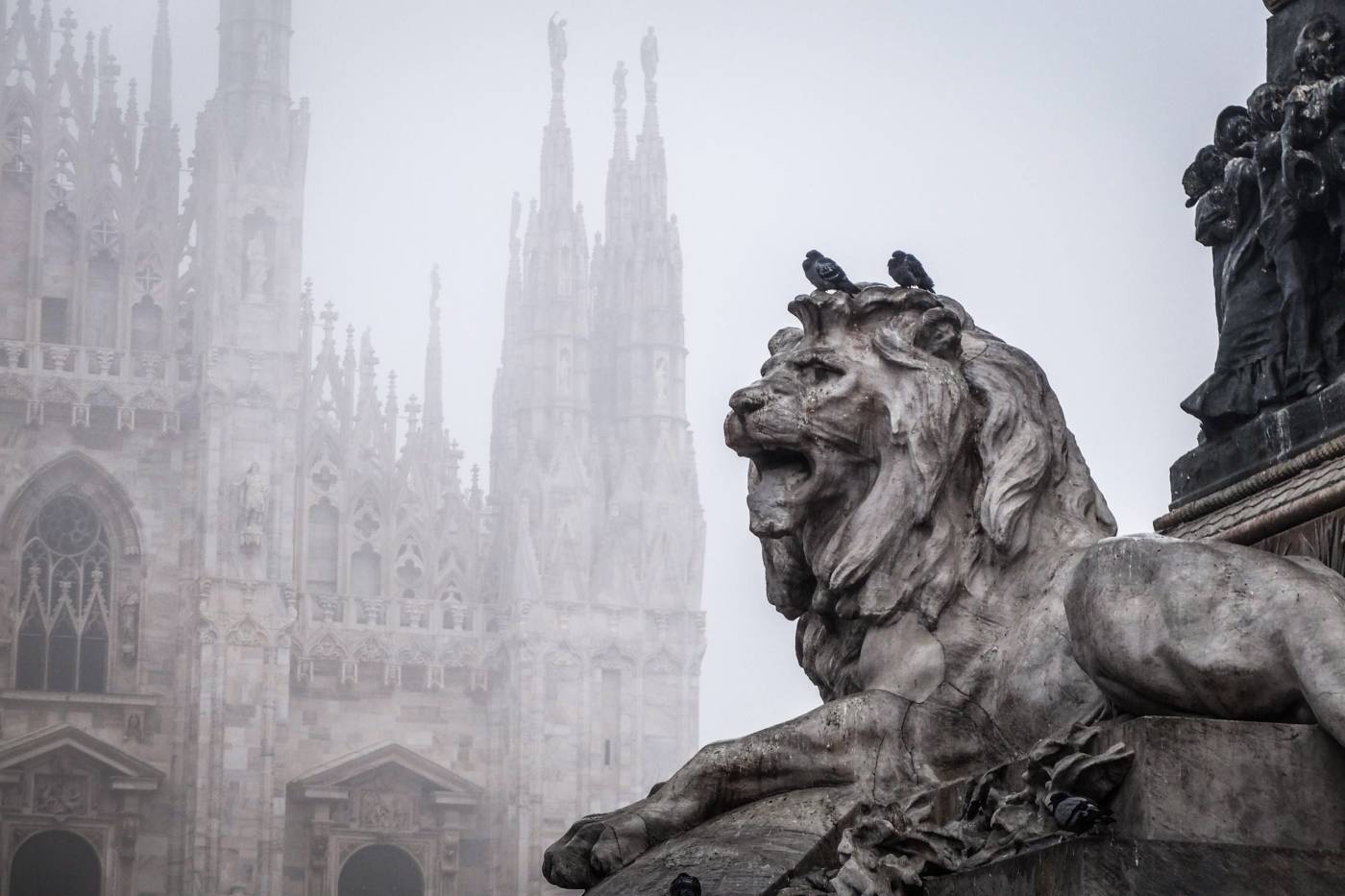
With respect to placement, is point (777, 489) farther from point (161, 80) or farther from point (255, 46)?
point (161, 80)

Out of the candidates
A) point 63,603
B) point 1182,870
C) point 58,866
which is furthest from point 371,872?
point 1182,870

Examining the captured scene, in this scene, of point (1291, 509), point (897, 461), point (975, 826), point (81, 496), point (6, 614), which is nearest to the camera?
point (975, 826)

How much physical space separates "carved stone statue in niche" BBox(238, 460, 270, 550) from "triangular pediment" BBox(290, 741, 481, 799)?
350 cm

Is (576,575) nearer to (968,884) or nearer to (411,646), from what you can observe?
(411,646)

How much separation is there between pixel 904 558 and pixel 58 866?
29.7m

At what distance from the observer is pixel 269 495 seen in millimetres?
31438

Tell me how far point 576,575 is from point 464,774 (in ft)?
11.2

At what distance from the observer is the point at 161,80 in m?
33.9

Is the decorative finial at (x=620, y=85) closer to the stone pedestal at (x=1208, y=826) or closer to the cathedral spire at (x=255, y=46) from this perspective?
the cathedral spire at (x=255, y=46)

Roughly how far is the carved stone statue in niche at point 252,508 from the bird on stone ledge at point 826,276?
1134 inches

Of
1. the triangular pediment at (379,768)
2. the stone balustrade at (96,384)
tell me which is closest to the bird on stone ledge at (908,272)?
the stone balustrade at (96,384)

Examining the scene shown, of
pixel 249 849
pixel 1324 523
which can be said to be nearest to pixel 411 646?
pixel 249 849

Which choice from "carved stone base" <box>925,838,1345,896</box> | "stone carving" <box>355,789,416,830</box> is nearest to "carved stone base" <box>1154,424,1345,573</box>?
"carved stone base" <box>925,838,1345,896</box>

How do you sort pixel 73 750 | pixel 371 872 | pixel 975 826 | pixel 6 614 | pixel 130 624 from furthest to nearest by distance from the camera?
pixel 371 872, pixel 130 624, pixel 6 614, pixel 73 750, pixel 975 826
